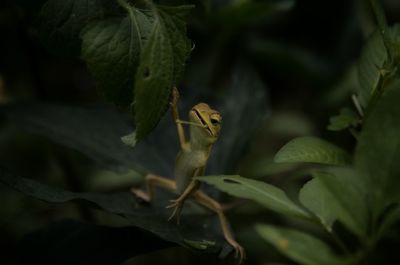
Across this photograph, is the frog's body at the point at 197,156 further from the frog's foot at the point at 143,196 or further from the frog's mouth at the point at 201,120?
the frog's foot at the point at 143,196

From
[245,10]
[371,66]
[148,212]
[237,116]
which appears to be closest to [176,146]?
[237,116]

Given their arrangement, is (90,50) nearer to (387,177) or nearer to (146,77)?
(146,77)

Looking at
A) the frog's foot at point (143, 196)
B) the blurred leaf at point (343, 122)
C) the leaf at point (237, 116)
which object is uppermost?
the blurred leaf at point (343, 122)

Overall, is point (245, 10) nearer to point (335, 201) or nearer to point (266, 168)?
point (266, 168)

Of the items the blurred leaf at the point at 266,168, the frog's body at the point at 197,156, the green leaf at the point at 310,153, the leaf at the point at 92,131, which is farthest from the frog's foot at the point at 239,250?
the blurred leaf at the point at 266,168

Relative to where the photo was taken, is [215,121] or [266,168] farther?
[266,168]

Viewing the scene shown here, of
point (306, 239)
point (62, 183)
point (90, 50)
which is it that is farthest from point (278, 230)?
point (62, 183)
